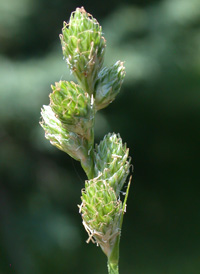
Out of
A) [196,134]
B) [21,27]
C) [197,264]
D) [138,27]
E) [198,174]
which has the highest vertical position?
[21,27]

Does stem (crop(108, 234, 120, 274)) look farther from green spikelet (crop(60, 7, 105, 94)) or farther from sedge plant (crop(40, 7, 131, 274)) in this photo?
green spikelet (crop(60, 7, 105, 94))

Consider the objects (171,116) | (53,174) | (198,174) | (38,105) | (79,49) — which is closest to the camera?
(79,49)

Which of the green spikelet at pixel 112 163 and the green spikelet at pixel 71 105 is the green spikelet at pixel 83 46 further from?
the green spikelet at pixel 112 163

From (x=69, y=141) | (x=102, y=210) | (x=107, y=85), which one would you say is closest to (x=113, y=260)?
(x=102, y=210)

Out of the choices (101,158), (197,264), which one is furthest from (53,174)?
(101,158)

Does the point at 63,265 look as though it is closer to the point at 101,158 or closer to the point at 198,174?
the point at 198,174

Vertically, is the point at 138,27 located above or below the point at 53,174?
above

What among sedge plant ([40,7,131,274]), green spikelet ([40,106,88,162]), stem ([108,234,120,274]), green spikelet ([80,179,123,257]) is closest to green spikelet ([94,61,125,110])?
sedge plant ([40,7,131,274])

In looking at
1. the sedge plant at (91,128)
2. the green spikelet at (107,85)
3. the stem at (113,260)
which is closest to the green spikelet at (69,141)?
the sedge plant at (91,128)
